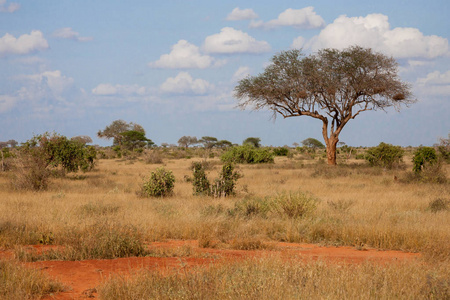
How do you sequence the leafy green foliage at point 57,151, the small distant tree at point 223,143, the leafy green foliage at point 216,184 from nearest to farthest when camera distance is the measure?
1. the leafy green foliage at point 216,184
2. the leafy green foliage at point 57,151
3. the small distant tree at point 223,143

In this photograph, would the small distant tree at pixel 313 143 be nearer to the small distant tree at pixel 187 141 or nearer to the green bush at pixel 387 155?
the small distant tree at pixel 187 141

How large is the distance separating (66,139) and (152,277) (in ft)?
65.4

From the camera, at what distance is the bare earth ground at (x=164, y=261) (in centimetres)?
605

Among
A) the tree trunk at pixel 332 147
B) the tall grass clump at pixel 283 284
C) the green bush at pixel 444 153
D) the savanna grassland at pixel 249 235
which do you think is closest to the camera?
the tall grass clump at pixel 283 284

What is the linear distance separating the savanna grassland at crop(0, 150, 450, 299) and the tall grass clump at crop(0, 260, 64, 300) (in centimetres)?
4

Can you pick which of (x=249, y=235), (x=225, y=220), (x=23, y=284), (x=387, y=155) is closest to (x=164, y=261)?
(x=23, y=284)

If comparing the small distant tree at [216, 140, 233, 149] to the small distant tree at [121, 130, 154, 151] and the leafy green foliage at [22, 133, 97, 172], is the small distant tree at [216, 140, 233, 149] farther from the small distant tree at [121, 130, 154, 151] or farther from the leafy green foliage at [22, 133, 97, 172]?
the leafy green foliage at [22, 133, 97, 172]

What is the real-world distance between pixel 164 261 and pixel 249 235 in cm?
271

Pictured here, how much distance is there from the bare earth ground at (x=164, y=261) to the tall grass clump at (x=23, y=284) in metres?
0.15

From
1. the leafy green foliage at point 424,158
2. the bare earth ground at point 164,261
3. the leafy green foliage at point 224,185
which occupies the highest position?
the leafy green foliage at point 424,158

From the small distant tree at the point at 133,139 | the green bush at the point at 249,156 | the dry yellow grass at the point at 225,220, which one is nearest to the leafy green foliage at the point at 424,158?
the dry yellow grass at the point at 225,220

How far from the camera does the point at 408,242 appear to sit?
8.81 meters

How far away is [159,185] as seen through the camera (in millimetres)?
16391

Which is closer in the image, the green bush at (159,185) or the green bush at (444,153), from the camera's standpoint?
the green bush at (159,185)
